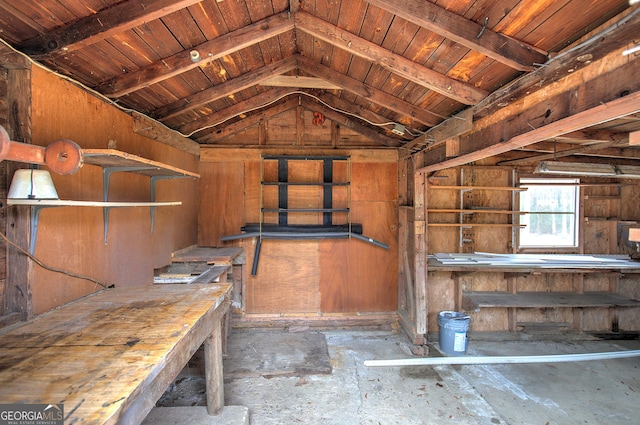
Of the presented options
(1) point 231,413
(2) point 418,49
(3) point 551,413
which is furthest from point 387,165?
(1) point 231,413

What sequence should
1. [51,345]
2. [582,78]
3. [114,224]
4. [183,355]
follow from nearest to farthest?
[51,345]
[183,355]
[582,78]
[114,224]

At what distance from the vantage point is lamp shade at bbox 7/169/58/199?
140cm

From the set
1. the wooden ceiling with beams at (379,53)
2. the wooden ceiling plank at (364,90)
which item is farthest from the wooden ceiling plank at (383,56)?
the wooden ceiling plank at (364,90)

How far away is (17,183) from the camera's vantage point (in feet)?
4.62

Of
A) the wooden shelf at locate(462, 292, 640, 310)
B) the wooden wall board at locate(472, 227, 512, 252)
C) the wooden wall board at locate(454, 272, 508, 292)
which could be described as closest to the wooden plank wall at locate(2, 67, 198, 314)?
the wooden shelf at locate(462, 292, 640, 310)

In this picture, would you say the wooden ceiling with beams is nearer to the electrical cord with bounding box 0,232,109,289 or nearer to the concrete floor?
the electrical cord with bounding box 0,232,109,289

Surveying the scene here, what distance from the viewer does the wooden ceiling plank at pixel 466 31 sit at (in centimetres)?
165

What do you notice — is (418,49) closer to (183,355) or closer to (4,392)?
(183,355)

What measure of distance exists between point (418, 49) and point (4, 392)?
250 centimetres

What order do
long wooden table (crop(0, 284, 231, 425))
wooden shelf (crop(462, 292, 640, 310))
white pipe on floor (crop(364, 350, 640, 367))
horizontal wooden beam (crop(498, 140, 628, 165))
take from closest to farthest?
long wooden table (crop(0, 284, 231, 425)) < horizontal wooden beam (crop(498, 140, 628, 165)) < white pipe on floor (crop(364, 350, 640, 367)) < wooden shelf (crop(462, 292, 640, 310))

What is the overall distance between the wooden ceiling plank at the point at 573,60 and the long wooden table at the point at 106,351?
7.01 feet

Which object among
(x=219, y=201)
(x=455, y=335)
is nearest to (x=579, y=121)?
(x=455, y=335)

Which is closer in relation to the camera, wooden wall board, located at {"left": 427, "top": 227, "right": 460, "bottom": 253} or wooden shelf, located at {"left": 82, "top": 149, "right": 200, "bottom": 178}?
wooden shelf, located at {"left": 82, "top": 149, "right": 200, "bottom": 178}

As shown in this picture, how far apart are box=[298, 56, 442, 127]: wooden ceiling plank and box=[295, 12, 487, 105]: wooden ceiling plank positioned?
0.61 m
